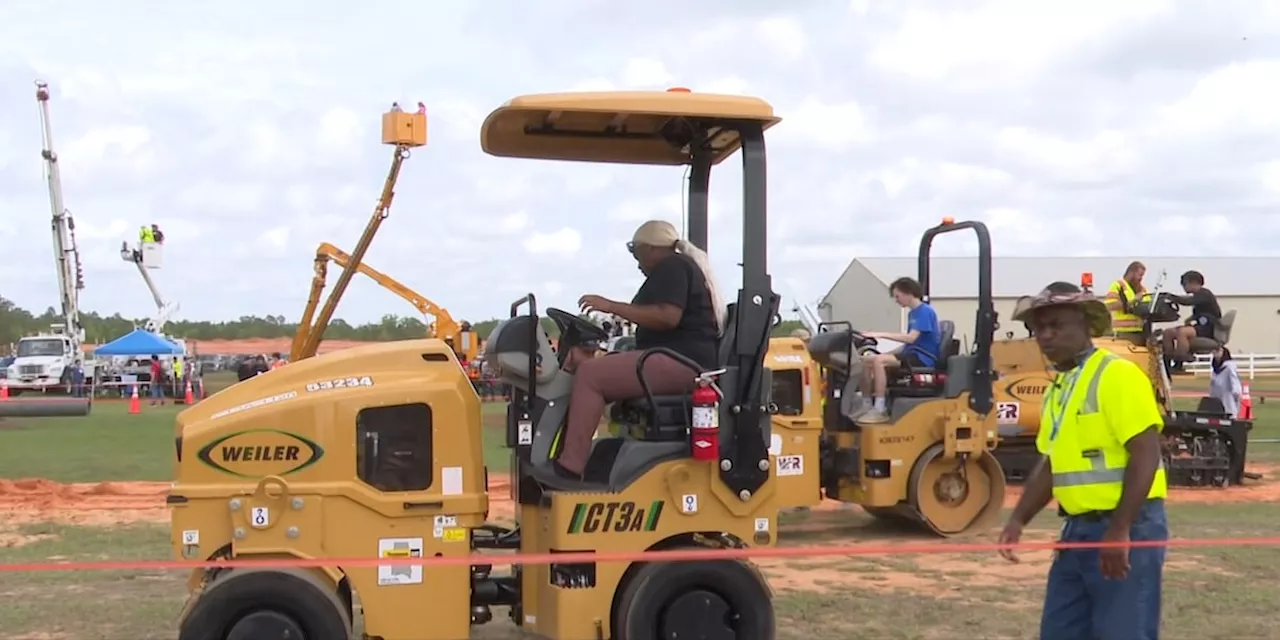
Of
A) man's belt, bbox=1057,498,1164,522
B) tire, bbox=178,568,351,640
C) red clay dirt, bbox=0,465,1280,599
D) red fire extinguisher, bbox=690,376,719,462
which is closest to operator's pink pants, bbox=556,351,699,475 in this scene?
red fire extinguisher, bbox=690,376,719,462

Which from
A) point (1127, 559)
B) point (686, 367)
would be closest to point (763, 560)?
point (686, 367)

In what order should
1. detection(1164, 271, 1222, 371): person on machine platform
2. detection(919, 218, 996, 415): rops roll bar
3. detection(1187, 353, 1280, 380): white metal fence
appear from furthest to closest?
1. detection(1187, 353, 1280, 380): white metal fence
2. detection(1164, 271, 1222, 371): person on machine platform
3. detection(919, 218, 996, 415): rops roll bar

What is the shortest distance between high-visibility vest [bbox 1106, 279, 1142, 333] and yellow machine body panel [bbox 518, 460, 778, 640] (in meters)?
8.31

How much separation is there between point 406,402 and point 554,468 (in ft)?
2.53

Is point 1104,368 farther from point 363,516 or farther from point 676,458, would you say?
point 363,516

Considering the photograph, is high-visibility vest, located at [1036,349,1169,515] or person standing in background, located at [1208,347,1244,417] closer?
high-visibility vest, located at [1036,349,1169,515]

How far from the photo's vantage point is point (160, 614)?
273 inches

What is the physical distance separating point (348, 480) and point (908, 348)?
616 cm

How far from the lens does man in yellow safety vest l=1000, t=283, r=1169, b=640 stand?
405cm

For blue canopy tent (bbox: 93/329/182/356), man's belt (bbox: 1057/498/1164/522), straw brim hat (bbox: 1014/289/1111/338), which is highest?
straw brim hat (bbox: 1014/289/1111/338)

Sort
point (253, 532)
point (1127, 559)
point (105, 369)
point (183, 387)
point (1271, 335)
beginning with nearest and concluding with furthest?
1. point (1127, 559)
2. point (253, 532)
3. point (183, 387)
4. point (105, 369)
5. point (1271, 335)

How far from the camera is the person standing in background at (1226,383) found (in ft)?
46.9

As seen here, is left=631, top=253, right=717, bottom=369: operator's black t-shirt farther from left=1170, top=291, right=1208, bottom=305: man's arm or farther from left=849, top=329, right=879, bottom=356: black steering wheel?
left=1170, top=291, right=1208, bottom=305: man's arm

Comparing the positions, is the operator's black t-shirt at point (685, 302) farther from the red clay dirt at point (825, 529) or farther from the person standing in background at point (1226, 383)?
the person standing in background at point (1226, 383)
